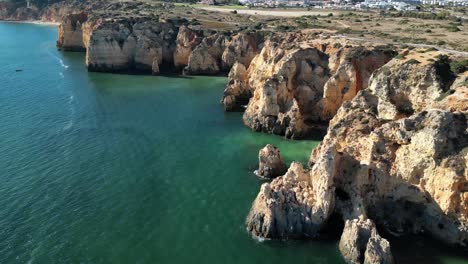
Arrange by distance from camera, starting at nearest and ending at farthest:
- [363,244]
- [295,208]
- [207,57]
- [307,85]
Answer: [363,244]
[295,208]
[307,85]
[207,57]

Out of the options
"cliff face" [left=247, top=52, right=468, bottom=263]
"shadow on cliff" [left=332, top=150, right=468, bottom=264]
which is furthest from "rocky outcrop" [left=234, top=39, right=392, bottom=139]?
"shadow on cliff" [left=332, top=150, right=468, bottom=264]

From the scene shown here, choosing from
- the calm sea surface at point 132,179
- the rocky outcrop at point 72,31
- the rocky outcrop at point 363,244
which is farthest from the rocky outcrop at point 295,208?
the rocky outcrop at point 72,31

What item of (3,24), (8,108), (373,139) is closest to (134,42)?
(8,108)

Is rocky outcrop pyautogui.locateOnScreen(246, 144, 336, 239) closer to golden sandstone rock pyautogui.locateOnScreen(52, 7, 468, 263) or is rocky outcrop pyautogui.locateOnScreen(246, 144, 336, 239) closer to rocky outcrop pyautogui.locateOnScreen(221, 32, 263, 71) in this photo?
golden sandstone rock pyautogui.locateOnScreen(52, 7, 468, 263)

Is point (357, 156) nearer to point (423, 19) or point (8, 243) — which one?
point (8, 243)

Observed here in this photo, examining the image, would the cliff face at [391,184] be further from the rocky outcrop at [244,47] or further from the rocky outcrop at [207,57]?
the rocky outcrop at [207,57]

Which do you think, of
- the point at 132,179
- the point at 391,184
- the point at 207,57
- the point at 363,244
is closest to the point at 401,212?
the point at 391,184

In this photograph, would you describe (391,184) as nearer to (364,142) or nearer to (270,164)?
(364,142)
